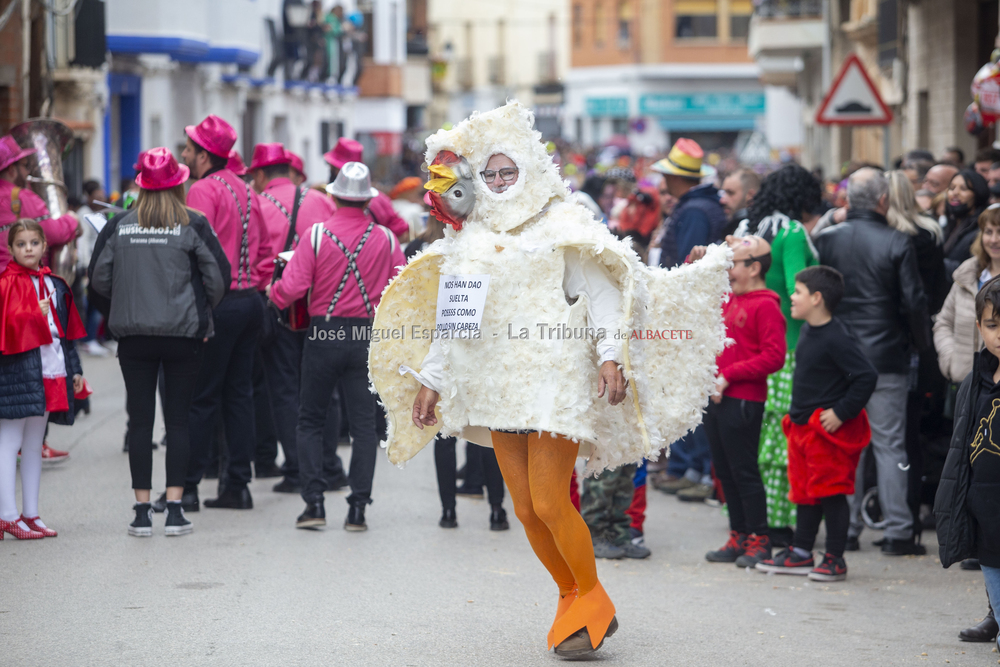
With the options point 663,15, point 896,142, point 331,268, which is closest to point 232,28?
point 896,142

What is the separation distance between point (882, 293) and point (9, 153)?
572 cm

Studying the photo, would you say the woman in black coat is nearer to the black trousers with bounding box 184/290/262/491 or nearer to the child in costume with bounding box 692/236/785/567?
the child in costume with bounding box 692/236/785/567

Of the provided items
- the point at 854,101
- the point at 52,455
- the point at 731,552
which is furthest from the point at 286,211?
the point at 854,101

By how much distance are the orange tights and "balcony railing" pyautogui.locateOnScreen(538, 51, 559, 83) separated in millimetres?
77158

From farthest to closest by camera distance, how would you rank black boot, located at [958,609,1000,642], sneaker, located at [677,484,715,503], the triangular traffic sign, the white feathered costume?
the triangular traffic sign < sneaker, located at [677,484,715,503] < black boot, located at [958,609,1000,642] < the white feathered costume

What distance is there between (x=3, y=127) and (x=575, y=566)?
11481 mm

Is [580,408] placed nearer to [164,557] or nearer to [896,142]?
[164,557]

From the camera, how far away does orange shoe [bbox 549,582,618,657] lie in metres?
5.08

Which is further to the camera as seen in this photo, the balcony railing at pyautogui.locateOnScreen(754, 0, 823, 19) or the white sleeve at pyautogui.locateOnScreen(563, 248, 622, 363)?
the balcony railing at pyautogui.locateOnScreen(754, 0, 823, 19)

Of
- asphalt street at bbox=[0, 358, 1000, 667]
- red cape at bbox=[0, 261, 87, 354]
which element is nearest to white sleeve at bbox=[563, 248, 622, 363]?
asphalt street at bbox=[0, 358, 1000, 667]

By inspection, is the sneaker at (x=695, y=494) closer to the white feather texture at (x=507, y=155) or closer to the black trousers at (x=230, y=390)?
the black trousers at (x=230, y=390)

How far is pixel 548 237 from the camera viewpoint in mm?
4996

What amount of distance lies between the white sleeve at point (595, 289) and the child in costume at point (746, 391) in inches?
78.0

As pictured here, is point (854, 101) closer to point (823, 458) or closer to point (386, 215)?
point (386, 215)
